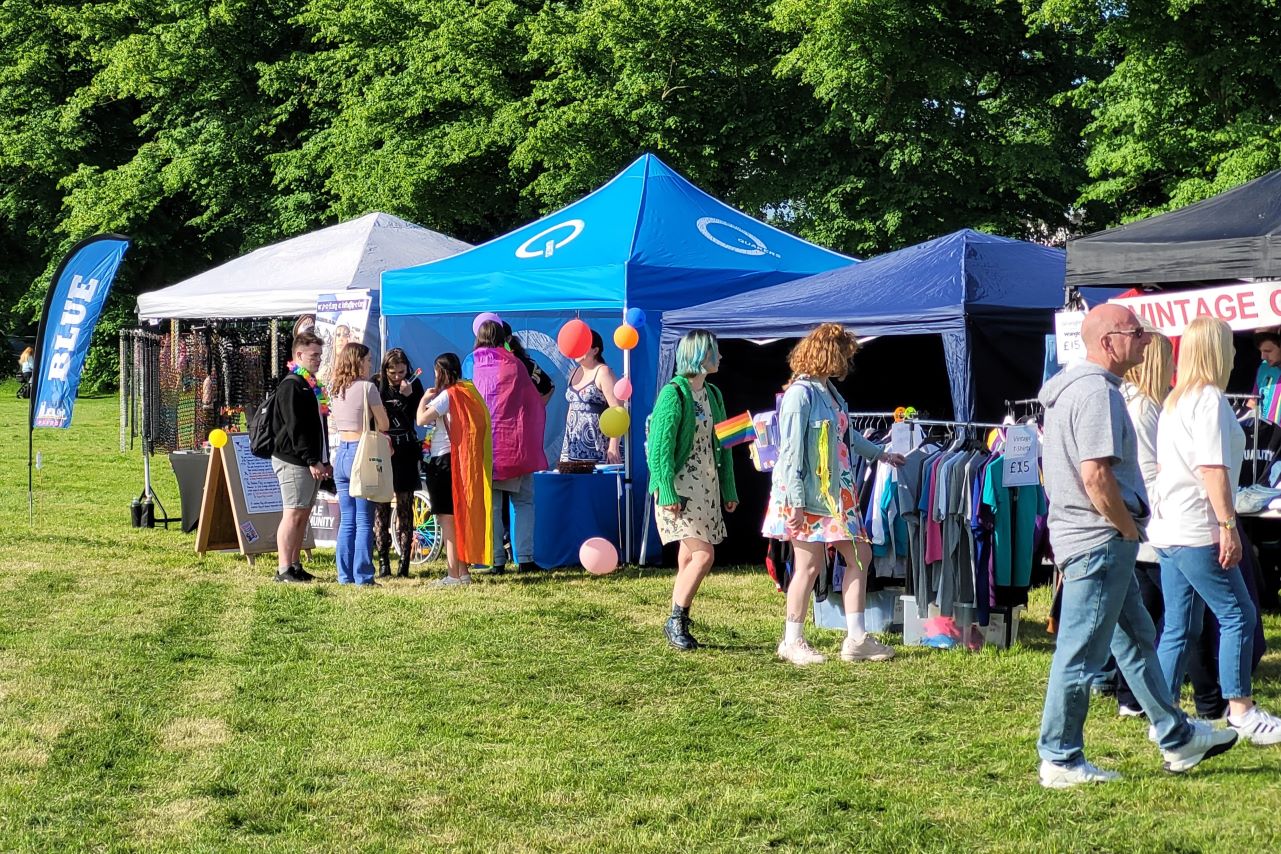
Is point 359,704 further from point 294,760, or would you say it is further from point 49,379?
point 49,379

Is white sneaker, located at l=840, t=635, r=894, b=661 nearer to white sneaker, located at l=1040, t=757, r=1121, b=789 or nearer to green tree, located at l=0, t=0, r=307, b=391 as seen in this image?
white sneaker, located at l=1040, t=757, r=1121, b=789

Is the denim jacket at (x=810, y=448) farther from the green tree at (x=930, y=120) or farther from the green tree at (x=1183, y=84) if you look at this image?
the green tree at (x=930, y=120)

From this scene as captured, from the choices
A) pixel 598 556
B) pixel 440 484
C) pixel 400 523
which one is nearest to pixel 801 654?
pixel 598 556

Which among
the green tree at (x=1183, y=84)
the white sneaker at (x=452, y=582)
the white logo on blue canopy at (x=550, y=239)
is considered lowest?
the white sneaker at (x=452, y=582)

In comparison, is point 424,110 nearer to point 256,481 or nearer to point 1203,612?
point 256,481

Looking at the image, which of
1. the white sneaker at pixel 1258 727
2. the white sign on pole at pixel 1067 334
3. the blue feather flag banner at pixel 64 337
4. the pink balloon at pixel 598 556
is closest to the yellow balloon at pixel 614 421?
the pink balloon at pixel 598 556

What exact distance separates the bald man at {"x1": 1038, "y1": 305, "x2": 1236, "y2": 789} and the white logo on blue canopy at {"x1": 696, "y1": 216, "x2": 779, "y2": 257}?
6273mm

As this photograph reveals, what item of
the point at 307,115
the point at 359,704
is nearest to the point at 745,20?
the point at 307,115

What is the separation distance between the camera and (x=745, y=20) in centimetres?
2092

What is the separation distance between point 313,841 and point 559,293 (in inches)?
241

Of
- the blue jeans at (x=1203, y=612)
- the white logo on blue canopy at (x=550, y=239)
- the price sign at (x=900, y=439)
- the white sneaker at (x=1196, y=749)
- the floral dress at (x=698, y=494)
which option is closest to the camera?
the white sneaker at (x=1196, y=749)

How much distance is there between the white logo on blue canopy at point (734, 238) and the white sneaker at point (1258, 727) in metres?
6.10

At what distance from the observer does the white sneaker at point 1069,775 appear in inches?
183

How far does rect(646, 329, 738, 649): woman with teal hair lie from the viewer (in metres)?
6.70
